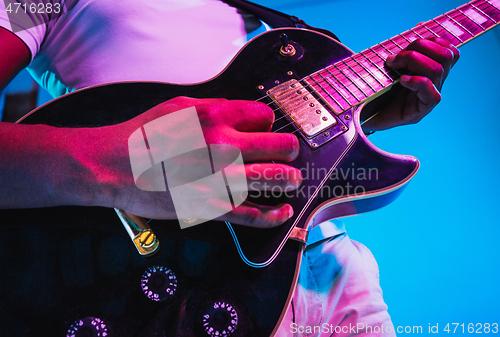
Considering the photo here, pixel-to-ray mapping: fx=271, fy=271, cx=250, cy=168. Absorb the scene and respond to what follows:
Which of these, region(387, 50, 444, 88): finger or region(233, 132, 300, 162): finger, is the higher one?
region(387, 50, 444, 88): finger

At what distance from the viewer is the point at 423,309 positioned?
0.98m

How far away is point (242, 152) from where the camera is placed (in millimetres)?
431

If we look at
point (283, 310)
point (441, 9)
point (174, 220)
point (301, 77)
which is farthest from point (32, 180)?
point (441, 9)

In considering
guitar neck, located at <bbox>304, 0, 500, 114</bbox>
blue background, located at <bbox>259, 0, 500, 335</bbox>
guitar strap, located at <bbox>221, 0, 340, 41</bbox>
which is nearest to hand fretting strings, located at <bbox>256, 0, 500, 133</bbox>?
guitar neck, located at <bbox>304, 0, 500, 114</bbox>

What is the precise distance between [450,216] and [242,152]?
1038mm

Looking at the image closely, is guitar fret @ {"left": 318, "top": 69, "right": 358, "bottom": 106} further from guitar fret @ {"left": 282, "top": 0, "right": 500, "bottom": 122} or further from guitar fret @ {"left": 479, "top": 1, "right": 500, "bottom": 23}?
guitar fret @ {"left": 479, "top": 1, "right": 500, "bottom": 23}

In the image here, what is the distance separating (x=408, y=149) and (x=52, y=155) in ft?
4.25

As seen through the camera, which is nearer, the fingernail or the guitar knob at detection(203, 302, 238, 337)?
the guitar knob at detection(203, 302, 238, 337)

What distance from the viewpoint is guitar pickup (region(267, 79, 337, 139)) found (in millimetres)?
602

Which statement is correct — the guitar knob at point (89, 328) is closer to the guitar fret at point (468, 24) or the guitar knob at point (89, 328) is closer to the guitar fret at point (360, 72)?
the guitar fret at point (360, 72)

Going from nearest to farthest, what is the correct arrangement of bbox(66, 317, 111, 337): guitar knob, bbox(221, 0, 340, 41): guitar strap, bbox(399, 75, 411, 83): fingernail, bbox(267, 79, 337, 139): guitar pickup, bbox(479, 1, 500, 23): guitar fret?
bbox(66, 317, 111, 337): guitar knob < bbox(267, 79, 337, 139): guitar pickup < bbox(399, 75, 411, 83): fingernail < bbox(479, 1, 500, 23): guitar fret < bbox(221, 0, 340, 41): guitar strap

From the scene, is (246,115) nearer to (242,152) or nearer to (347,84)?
(242,152)

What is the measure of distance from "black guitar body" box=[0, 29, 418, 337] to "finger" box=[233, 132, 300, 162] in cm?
11

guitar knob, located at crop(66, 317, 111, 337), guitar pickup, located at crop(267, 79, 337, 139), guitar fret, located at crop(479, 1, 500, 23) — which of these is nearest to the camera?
guitar knob, located at crop(66, 317, 111, 337)
